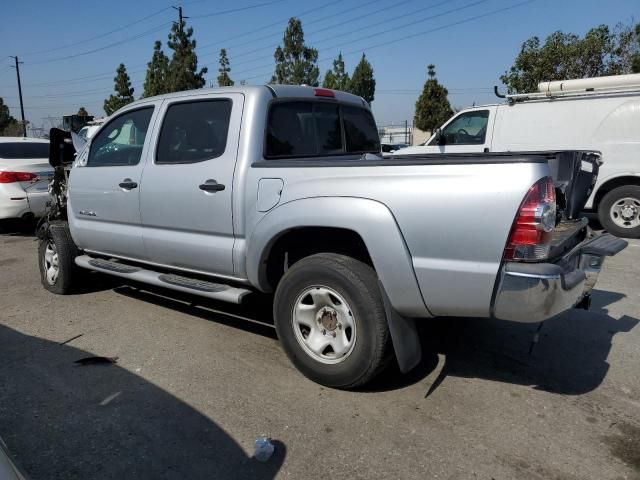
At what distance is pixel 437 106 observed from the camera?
33.5m

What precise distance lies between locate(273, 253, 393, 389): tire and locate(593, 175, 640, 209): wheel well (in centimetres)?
739

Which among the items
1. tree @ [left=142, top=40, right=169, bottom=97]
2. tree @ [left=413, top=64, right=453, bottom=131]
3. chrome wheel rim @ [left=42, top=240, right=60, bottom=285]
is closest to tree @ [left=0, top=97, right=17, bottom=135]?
tree @ [left=142, top=40, right=169, bottom=97]

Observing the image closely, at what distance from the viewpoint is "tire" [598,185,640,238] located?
8.60 meters

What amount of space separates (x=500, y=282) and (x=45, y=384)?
2.97 meters

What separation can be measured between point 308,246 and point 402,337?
957 millimetres

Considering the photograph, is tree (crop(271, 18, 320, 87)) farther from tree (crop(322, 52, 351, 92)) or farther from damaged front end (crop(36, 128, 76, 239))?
damaged front end (crop(36, 128, 76, 239))

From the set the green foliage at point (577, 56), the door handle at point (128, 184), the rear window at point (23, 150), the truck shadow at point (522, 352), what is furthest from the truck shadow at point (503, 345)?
the green foliage at point (577, 56)

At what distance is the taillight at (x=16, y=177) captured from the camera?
8.36 m

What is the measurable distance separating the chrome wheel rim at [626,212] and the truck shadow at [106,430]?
799cm

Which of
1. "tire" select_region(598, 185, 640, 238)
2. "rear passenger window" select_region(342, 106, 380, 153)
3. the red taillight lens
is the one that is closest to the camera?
the red taillight lens

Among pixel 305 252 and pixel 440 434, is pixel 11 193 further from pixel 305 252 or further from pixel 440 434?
pixel 440 434

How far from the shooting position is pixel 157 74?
114ft

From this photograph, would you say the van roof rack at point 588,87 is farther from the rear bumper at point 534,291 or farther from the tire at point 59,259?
the tire at point 59,259

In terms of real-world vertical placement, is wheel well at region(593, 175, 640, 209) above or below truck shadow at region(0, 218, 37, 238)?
above
